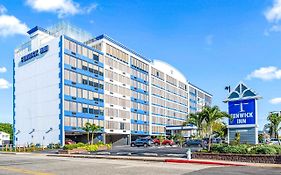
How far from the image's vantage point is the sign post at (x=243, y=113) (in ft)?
91.8

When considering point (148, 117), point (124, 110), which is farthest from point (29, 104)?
point (148, 117)

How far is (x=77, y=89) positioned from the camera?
6788 centimetres

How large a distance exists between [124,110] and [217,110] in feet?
180

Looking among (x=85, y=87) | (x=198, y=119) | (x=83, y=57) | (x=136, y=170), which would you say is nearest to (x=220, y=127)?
(x=198, y=119)

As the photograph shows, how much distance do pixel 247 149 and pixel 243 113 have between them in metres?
4.82

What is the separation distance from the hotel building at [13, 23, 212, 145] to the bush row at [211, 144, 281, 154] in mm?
41581

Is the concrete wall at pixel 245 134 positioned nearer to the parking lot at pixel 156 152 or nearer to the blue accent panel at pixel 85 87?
the parking lot at pixel 156 152

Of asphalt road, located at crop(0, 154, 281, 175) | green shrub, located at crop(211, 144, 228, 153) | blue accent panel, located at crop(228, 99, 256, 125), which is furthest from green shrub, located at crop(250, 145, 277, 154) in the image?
asphalt road, located at crop(0, 154, 281, 175)

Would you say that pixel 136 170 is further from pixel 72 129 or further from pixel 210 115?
pixel 72 129

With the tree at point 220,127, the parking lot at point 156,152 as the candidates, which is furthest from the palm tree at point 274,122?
the parking lot at point 156,152

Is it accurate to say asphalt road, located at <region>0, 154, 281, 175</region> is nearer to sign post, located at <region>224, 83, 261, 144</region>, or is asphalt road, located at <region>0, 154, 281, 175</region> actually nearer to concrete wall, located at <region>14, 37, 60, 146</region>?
sign post, located at <region>224, 83, 261, 144</region>

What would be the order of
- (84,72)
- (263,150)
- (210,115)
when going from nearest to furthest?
(263,150), (210,115), (84,72)

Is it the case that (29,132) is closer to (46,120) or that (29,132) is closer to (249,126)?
(46,120)

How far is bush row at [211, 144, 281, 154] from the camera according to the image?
2359 cm
